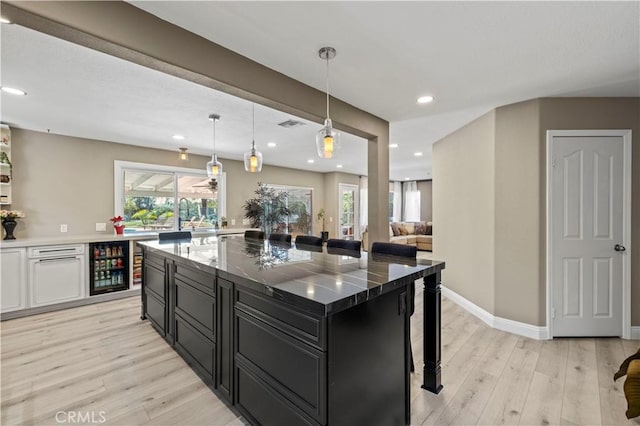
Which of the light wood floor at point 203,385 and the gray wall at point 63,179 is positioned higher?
the gray wall at point 63,179

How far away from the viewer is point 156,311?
302cm

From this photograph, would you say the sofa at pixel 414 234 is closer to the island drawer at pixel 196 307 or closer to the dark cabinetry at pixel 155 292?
the dark cabinetry at pixel 155 292

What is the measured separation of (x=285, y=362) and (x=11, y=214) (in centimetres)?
443

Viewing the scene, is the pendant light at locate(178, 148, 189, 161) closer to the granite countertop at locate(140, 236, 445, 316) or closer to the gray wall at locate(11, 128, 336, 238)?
the gray wall at locate(11, 128, 336, 238)

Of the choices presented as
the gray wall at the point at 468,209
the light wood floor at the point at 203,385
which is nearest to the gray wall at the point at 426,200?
the gray wall at the point at 468,209

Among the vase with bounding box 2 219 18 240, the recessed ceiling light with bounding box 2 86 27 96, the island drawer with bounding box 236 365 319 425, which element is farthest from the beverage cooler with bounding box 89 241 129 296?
the island drawer with bounding box 236 365 319 425

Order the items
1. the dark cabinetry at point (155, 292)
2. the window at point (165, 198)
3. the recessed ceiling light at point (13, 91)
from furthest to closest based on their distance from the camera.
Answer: the window at point (165, 198), the dark cabinetry at point (155, 292), the recessed ceiling light at point (13, 91)

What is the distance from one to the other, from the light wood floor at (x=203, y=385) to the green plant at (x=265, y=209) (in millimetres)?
3453

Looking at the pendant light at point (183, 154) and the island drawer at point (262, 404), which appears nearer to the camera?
the island drawer at point (262, 404)

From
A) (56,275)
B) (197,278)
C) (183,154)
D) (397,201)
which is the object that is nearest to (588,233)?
(197,278)

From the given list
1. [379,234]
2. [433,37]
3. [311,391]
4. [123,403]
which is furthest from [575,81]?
[123,403]

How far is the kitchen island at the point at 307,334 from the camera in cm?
132

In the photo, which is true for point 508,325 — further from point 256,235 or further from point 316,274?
point 256,235

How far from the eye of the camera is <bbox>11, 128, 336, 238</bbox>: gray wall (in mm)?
→ 3979
